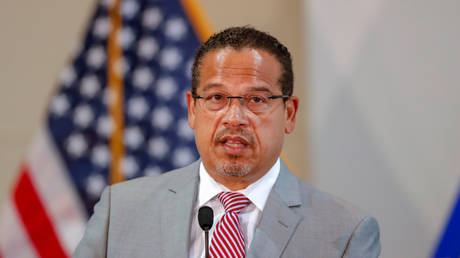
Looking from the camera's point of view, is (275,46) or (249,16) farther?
(249,16)

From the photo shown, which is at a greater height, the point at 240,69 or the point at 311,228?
the point at 240,69

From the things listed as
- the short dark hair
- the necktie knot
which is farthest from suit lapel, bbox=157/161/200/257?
the short dark hair

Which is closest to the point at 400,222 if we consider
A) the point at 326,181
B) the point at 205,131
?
the point at 326,181

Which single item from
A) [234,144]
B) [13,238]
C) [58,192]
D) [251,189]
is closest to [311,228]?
[251,189]

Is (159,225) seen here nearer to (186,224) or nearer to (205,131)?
(186,224)

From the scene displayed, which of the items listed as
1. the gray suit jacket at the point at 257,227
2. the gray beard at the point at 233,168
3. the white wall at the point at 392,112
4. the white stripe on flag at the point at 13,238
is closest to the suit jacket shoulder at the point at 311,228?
the gray suit jacket at the point at 257,227

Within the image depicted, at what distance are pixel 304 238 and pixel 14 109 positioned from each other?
2243 mm

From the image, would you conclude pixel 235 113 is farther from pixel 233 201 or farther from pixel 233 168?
pixel 233 201

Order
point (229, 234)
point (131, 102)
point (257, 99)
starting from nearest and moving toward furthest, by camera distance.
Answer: point (229, 234), point (257, 99), point (131, 102)

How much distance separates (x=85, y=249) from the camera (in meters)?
1.57

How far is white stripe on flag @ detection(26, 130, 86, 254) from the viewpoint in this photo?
115 inches

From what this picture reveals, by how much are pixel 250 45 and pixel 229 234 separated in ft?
2.02

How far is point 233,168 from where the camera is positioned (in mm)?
1591

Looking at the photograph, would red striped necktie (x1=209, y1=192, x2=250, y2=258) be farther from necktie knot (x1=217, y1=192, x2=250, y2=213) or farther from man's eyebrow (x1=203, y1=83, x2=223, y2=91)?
man's eyebrow (x1=203, y1=83, x2=223, y2=91)
